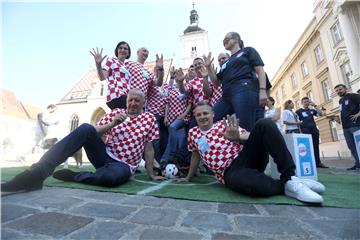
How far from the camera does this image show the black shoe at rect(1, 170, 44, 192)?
7.58 feet

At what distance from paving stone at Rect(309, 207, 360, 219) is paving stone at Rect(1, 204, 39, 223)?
237 centimetres

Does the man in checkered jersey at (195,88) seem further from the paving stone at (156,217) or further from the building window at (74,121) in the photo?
the building window at (74,121)

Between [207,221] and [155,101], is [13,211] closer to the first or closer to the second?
[207,221]

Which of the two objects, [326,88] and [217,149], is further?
[326,88]

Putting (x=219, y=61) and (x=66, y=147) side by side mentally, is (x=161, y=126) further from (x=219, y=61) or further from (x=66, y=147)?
(x=66, y=147)

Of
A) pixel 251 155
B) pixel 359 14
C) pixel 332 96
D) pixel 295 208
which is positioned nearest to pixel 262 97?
pixel 251 155

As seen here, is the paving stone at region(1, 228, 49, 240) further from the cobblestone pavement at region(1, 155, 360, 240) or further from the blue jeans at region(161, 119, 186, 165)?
the blue jeans at region(161, 119, 186, 165)

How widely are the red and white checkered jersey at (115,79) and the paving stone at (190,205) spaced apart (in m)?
2.16

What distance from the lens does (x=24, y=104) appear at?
4722 cm

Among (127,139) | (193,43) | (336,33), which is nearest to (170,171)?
(127,139)

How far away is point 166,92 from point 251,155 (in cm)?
294

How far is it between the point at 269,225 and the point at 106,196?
1.59 meters

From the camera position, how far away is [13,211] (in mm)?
1758

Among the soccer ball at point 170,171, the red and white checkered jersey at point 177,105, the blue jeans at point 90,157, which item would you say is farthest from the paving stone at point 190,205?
the red and white checkered jersey at point 177,105
